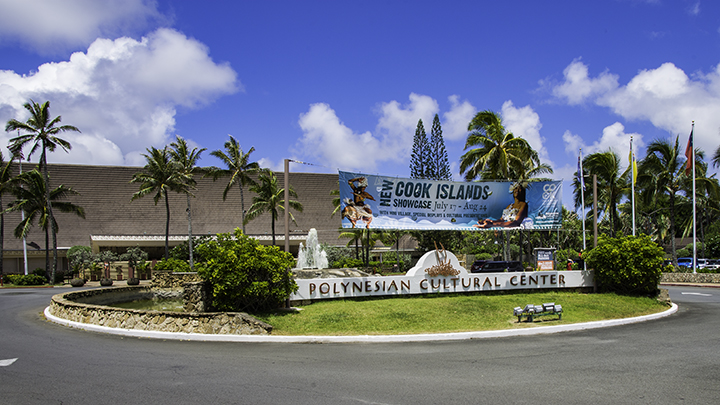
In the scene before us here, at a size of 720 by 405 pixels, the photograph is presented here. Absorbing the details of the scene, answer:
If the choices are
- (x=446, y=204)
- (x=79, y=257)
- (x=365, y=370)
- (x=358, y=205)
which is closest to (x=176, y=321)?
(x=365, y=370)

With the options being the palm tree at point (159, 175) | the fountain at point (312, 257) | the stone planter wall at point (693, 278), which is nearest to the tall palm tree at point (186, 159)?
the palm tree at point (159, 175)

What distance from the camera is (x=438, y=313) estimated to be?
1619 centimetres

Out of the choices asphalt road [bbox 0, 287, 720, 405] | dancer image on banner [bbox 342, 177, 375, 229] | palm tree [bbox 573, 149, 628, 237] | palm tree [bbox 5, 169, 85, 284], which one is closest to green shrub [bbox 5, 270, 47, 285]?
palm tree [bbox 5, 169, 85, 284]

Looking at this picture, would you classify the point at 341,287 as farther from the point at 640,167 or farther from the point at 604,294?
the point at 640,167

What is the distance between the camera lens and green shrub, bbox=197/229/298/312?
1459cm

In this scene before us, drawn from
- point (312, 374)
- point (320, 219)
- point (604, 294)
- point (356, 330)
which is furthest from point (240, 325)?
point (320, 219)

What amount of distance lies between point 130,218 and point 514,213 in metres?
48.1

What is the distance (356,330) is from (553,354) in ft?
17.9

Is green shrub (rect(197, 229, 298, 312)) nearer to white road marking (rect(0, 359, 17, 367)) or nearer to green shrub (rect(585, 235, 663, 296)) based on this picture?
white road marking (rect(0, 359, 17, 367))

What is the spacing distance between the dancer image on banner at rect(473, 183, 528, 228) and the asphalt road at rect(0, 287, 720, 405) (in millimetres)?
9923

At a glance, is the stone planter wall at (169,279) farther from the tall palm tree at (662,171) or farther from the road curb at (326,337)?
the tall palm tree at (662,171)

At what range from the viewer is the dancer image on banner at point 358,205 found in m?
20.3

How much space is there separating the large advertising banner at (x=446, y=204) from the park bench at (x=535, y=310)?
280 inches

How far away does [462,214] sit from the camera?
22438mm
